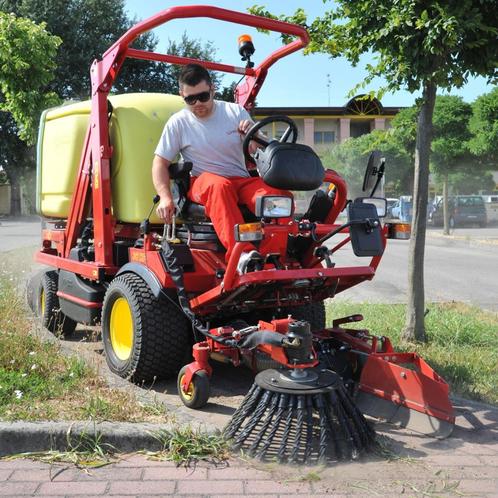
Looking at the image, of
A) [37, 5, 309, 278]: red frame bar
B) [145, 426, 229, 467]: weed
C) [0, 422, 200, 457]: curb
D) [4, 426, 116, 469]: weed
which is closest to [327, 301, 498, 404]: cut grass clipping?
[145, 426, 229, 467]: weed

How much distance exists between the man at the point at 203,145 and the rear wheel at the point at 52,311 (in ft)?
7.18

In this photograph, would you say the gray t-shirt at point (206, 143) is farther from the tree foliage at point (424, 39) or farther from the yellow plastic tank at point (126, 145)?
the tree foliage at point (424, 39)

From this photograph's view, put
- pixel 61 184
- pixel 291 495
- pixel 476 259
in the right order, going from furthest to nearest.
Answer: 1. pixel 476 259
2. pixel 61 184
3. pixel 291 495

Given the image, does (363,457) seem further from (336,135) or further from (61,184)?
(336,135)

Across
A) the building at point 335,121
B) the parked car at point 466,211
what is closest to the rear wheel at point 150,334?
the parked car at point 466,211

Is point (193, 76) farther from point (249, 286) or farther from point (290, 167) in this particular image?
point (249, 286)

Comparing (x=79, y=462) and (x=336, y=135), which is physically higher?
(x=336, y=135)

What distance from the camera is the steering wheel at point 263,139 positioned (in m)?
4.14

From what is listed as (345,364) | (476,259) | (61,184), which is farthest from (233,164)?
(476,259)

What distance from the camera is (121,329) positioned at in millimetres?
4699

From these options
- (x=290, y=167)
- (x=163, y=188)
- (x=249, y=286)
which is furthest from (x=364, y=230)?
(x=163, y=188)

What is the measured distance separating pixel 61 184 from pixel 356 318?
3.10 m

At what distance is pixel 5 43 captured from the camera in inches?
357

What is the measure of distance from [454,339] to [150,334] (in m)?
2.96
